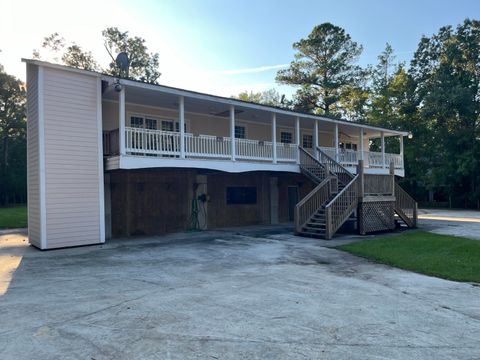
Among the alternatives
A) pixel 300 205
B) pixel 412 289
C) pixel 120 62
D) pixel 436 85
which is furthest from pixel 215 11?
pixel 436 85

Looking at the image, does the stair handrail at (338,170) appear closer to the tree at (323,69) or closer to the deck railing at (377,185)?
the deck railing at (377,185)

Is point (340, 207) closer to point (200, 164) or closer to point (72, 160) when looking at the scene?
point (200, 164)

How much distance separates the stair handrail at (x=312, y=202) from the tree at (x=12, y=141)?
32507mm

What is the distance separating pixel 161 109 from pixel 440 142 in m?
25.5

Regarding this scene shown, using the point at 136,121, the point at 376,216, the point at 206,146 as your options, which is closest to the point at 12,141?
the point at 136,121

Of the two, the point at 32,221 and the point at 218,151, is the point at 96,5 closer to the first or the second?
the point at 218,151

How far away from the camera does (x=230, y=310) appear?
515cm

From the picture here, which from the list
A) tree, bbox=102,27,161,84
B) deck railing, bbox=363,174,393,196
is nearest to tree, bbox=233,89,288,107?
tree, bbox=102,27,161,84

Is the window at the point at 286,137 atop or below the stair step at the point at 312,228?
atop

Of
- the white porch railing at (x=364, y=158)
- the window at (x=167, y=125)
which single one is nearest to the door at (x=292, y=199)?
the white porch railing at (x=364, y=158)

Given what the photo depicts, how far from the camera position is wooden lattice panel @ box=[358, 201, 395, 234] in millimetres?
13383

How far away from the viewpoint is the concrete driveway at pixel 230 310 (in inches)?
153

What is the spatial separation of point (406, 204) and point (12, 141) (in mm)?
37997

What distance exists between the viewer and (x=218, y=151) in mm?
13375
